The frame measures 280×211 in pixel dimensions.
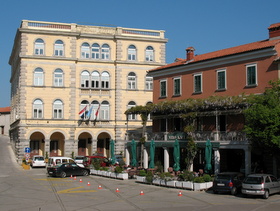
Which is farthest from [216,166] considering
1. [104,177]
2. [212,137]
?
[104,177]

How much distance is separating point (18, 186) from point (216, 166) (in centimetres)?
1459

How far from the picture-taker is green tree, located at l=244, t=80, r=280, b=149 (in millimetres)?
25891

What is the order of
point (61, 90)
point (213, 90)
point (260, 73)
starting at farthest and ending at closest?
point (61, 90) < point (213, 90) < point (260, 73)

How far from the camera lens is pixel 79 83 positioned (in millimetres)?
54469

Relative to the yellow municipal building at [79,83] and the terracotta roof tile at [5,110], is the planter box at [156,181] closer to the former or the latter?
the yellow municipal building at [79,83]

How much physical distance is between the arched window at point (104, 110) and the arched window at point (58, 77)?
6.24 metres

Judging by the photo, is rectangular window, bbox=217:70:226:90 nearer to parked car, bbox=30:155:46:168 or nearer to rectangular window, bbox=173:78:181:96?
rectangular window, bbox=173:78:181:96

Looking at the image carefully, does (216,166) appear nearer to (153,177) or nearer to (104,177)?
(153,177)

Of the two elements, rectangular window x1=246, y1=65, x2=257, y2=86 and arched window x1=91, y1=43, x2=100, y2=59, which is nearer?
rectangular window x1=246, y1=65, x2=257, y2=86

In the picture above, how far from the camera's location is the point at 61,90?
53.5m

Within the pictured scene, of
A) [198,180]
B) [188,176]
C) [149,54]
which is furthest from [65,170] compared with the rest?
[149,54]

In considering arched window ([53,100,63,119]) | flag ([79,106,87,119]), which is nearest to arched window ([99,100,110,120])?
flag ([79,106,87,119])

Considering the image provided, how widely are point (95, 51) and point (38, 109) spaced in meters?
10.8

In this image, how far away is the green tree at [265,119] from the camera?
2589 cm
